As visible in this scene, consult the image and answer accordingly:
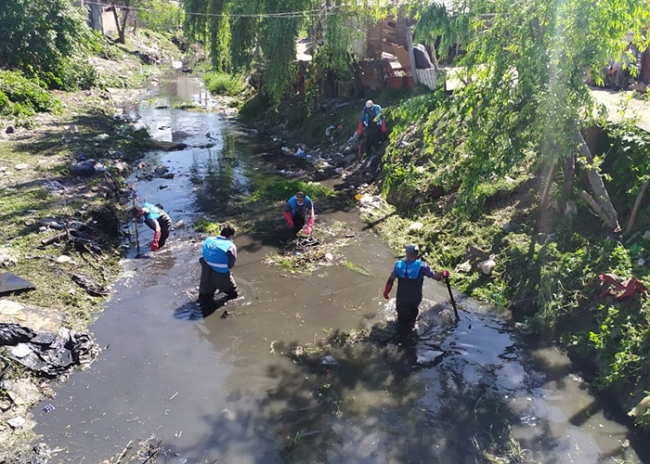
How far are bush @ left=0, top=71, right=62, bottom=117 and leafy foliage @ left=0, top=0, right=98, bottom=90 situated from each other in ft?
4.61

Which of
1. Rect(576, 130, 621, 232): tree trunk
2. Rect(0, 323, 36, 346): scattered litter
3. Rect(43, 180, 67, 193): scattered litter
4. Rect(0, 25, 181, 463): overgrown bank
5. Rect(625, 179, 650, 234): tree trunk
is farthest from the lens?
Rect(43, 180, 67, 193): scattered litter

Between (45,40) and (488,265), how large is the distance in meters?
19.8

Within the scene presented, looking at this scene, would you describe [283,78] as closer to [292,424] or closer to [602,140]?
[602,140]

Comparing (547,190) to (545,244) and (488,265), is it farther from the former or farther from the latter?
(488,265)

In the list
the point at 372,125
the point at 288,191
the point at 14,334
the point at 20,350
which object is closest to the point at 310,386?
the point at 20,350

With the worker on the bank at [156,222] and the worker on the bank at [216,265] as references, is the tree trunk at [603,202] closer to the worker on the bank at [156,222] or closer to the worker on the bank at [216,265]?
the worker on the bank at [216,265]

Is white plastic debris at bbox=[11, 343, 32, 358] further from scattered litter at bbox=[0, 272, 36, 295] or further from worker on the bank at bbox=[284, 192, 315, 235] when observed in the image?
worker on the bank at bbox=[284, 192, 315, 235]

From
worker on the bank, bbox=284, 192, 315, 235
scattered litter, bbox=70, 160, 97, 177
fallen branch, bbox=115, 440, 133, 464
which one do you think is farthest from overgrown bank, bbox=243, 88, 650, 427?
scattered litter, bbox=70, 160, 97, 177

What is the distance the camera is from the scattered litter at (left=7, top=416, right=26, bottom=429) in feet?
18.3

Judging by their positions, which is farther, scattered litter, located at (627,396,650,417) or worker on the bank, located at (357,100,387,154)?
worker on the bank, located at (357,100,387,154)

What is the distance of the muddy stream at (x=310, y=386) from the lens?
18.2ft

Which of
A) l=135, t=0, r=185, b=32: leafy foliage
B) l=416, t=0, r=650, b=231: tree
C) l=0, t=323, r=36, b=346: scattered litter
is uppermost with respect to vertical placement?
l=135, t=0, r=185, b=32: leafy foliage

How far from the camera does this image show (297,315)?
8008mm

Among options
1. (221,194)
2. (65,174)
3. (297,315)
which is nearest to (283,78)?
(221,194)
